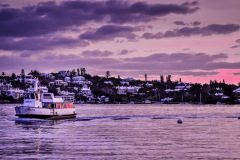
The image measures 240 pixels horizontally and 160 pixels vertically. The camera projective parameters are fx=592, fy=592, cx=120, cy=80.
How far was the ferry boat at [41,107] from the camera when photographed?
9143cm

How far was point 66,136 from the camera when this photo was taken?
61312 millimetres

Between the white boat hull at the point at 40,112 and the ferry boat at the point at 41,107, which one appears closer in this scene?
the white boat hull at the point at 40,112

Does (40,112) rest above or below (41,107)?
below

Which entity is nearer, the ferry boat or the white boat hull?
the white boat hull

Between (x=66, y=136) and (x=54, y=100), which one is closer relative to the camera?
(x=66, y=136)

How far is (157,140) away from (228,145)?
300 inches

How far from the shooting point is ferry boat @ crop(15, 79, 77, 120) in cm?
9143

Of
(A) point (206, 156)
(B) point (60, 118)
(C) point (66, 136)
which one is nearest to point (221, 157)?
(A) point (206, 156)

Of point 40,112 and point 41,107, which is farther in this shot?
point 41,107

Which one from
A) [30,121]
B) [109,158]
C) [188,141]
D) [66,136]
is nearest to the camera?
[109,158]

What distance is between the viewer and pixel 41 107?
9388 cm

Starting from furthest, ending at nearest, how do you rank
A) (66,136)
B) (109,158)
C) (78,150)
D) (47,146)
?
1. (66,136)
2. (47,146)
3. (78,150)
4. (109,158)

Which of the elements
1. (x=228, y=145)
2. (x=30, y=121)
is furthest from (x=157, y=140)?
Answer: (x=30, y=121)

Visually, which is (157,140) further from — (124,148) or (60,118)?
(60,118)
